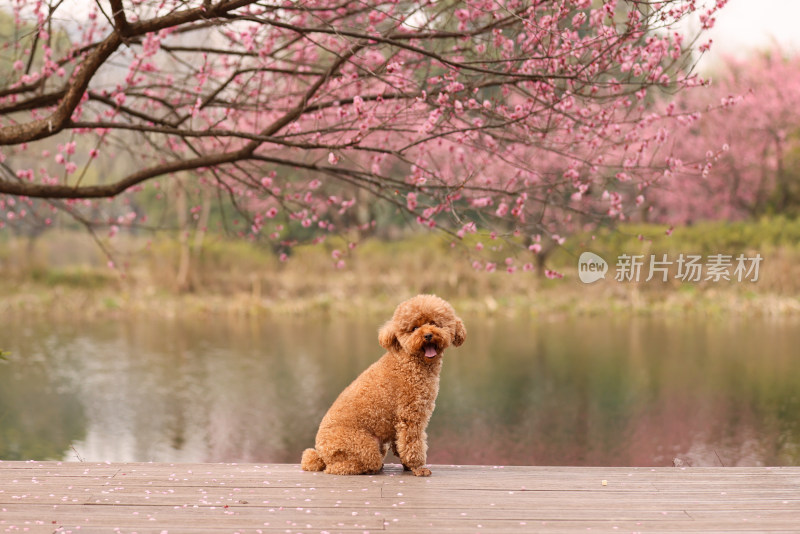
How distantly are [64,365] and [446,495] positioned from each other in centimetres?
810

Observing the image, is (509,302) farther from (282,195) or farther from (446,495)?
(446,495)

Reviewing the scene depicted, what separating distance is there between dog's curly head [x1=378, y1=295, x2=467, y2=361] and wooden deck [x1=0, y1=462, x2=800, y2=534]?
611mm

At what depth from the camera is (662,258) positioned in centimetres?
1530

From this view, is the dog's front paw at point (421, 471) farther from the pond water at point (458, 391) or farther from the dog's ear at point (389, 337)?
the pond water at point (458, 391)

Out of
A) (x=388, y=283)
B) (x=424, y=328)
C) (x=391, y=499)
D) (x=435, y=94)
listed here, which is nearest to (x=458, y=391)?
(x=435, y=94)

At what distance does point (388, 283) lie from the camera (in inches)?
602

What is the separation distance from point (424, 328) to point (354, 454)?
693mm

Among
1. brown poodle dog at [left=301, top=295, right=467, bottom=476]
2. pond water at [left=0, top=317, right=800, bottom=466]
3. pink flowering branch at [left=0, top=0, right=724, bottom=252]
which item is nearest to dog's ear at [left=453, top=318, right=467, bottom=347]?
brown poodle dog at [left=301, top=295, right=467, bottom=476]

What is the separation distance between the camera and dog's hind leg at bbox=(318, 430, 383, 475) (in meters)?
3.83

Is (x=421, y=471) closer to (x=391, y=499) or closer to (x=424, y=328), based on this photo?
(x=391, y=499)

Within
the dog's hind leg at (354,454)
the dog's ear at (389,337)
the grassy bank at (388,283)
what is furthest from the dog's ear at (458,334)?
the grassy bank at (388,283)

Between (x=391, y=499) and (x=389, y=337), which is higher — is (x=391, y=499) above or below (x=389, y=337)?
below

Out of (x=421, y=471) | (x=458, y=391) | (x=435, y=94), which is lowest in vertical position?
(x=458, y=391)

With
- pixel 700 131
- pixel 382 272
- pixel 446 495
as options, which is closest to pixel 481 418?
pixel 446 495
